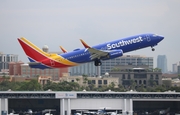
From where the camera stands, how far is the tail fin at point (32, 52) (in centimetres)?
14688

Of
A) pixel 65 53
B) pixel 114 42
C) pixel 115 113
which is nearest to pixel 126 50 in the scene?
pixel 114 42

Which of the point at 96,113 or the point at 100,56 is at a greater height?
the point at 100,56

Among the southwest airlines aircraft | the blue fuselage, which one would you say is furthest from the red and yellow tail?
the blue fuselage

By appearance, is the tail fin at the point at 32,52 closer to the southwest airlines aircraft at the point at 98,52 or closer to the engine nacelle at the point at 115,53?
the southwest airlines aircraft at the point at 98,52

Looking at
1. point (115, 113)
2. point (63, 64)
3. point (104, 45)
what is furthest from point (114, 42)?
point (115, 113)

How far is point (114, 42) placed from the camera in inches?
5630

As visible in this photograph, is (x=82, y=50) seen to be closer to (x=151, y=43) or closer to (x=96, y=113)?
(x=151, y=43)

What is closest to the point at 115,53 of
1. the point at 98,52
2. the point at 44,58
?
the point at 98,52

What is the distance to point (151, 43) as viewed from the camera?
477 feet

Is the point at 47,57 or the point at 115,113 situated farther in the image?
the point at 115,113

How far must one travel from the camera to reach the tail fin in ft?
482

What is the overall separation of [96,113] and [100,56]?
58.2 metres

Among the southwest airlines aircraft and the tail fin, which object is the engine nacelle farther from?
the tail fin

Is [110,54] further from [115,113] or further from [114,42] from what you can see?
[115,113]
